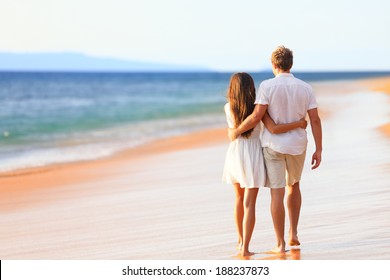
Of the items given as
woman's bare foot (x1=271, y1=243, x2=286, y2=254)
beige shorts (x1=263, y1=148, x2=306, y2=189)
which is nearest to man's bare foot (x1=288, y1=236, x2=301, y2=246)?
woman's bare foot (x1=271, y1=243, x2=286, y2=254)

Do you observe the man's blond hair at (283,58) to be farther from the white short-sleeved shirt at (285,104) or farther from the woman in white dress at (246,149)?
the woman in white dress at (246,149)

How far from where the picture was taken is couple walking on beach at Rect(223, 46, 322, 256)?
503cm

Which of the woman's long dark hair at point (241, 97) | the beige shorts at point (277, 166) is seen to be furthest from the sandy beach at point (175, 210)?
the woman's long dark hair at point (241, 97)

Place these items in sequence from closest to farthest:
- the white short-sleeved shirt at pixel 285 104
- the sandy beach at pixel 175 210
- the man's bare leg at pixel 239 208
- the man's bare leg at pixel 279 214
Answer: the white short-sleeved shirt at pixel 285 104 < the man's bare leg at pixel 279 214 < the man's bare leg at pixel 239 208 < the sandy beach at pixel 175 210

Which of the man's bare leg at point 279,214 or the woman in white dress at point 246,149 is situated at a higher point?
the woman in white dress at point 246,149

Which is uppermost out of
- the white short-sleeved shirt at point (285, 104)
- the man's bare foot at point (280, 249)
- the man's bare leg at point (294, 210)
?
the white short-sleeved shirt at point (285, 104)

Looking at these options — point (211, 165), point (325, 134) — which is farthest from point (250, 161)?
point (325, 134)

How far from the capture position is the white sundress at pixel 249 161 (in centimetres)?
509

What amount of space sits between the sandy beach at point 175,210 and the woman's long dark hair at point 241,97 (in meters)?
0.98

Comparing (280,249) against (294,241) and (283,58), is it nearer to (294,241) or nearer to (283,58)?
(294,241)

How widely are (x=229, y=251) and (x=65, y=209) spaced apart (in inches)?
95.1

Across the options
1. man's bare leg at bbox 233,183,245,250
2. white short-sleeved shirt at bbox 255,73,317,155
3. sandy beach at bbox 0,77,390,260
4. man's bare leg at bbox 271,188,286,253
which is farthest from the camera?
sandy beach at bbox 0,77,390,260

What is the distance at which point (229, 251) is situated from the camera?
5.39 m

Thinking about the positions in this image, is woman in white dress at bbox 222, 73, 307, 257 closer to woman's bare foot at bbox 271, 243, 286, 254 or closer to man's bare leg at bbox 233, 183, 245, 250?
man's bare leg at bbox 233, 183, 245, 250
